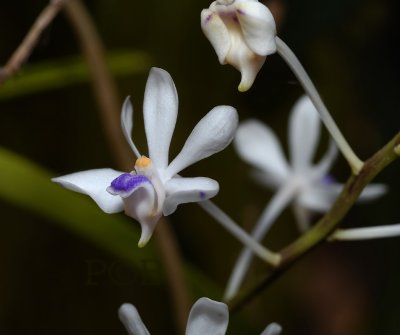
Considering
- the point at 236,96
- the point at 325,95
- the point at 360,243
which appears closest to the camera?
the point at 236,96

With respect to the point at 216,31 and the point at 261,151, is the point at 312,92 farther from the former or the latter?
the point at 261,151

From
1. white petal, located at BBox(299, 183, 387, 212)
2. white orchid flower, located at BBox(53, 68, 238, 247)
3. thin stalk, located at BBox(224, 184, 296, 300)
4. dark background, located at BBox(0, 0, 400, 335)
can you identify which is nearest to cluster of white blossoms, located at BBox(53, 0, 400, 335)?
white orchid flower, located at BBox(53, 68, 238, 247)

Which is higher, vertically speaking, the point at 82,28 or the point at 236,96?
the point at 82,28

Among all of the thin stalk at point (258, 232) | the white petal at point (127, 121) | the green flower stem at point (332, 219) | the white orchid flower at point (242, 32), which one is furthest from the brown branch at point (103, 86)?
the white orchid flower at point (242, 32)

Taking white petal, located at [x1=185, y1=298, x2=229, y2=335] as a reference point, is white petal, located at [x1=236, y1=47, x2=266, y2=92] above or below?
above

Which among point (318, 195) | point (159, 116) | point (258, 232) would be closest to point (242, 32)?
point (159, 116)

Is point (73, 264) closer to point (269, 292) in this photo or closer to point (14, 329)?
point (14, 329)

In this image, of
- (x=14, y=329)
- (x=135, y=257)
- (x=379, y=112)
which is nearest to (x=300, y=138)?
(x=135, y=257)

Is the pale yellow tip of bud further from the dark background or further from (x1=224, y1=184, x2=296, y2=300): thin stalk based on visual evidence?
the dark background
